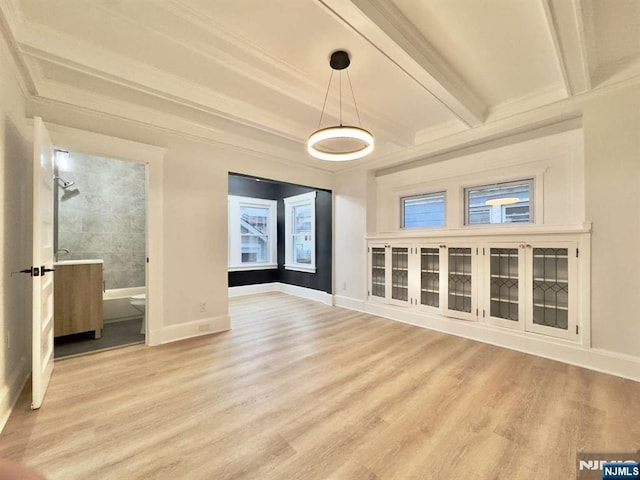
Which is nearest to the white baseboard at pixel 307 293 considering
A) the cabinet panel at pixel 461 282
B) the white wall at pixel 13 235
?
the cabinet panel at pixel 461 282

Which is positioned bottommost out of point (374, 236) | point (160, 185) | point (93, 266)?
point (93, 266)

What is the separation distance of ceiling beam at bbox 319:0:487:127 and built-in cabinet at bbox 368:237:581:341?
1.67 m

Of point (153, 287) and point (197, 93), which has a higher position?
point (197, 93)

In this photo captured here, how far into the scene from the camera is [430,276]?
3.99 meters

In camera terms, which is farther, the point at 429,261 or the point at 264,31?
the point at 429,261

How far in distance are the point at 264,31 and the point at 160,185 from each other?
2.10 meters

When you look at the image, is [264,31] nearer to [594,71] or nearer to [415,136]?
[415,136]

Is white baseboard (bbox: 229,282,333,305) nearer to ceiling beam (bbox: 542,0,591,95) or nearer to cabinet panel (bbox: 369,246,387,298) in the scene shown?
cabinet panel (bbox: 369,246,387,298)

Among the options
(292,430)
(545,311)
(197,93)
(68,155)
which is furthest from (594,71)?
(68,155)

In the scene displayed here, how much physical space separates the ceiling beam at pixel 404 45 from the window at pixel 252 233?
477 centimetres

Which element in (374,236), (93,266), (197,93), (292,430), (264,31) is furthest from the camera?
(374,236)

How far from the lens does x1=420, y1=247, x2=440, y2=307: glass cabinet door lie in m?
3.90

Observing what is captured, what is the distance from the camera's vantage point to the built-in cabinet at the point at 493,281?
2.90 meters

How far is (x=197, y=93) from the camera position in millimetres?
2727
